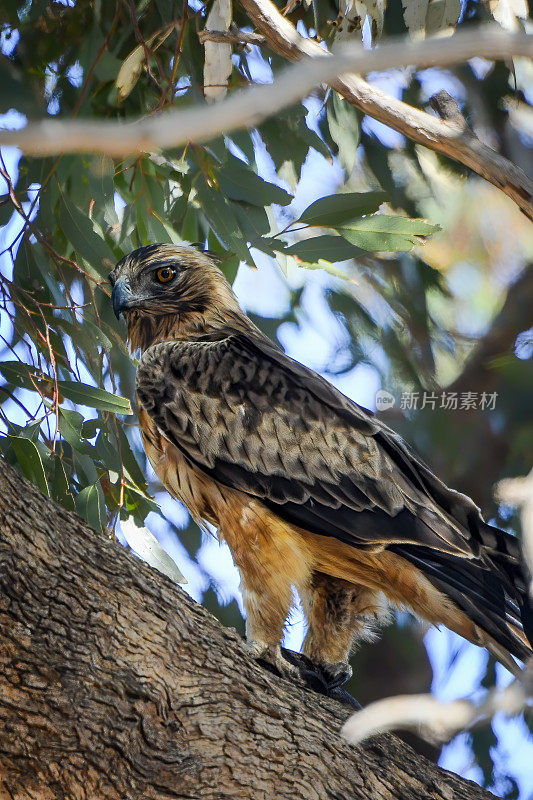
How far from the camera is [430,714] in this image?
106cm

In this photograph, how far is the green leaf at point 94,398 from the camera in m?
2.93

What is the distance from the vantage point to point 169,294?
3260 mm

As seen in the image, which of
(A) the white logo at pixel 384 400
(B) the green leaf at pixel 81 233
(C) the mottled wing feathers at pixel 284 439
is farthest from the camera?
(A) the white logo at pixel 384 400

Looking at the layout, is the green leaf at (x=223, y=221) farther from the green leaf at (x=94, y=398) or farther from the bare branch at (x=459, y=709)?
the bare branch at (x=459, y=709)

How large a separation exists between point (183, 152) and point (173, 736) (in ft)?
6.70

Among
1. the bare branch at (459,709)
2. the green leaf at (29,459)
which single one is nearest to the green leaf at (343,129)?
the green leaf at (29,459)

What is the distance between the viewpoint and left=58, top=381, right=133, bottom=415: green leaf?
9.61 ft

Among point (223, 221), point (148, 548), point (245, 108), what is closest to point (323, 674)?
point (148, 548)

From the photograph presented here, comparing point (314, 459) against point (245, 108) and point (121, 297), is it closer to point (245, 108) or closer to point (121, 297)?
point (121, 297)

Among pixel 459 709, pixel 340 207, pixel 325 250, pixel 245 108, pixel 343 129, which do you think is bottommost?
pixel 459 709

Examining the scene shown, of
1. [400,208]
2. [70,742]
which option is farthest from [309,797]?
[400,208]

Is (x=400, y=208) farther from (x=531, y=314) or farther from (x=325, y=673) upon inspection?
(x=325, y=673)

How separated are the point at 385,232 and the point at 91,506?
129 centimetres

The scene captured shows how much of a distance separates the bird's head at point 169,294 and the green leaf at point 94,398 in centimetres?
31
